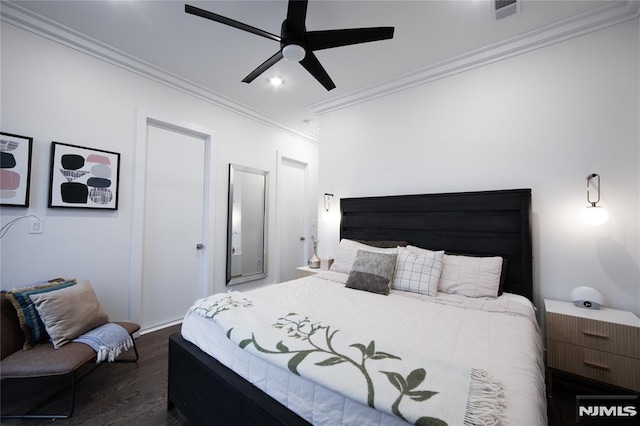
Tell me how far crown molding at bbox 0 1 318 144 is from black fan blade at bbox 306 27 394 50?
6.67 feet

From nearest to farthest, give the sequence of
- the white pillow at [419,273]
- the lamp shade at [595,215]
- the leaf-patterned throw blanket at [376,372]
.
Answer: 1. the leaf-patterned throw blanket at [376,372]
2. the lamp shade at [595,215]
3. the white pillow at [419,273]

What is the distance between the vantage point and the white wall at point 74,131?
2049 millimetres

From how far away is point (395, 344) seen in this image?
4.20 ft

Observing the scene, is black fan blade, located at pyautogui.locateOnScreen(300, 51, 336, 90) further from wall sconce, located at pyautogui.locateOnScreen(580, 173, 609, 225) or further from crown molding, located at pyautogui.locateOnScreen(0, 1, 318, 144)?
wall sconce, located at pyautogui.locateOnScreen(580, 173, 609, 225)

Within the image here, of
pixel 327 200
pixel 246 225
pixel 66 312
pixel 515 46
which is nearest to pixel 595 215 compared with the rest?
pixel 515 46

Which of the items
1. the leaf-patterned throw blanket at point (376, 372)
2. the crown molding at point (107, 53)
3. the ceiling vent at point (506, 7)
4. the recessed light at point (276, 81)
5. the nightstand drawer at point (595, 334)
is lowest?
the nightstand drawer at point (595, 334)

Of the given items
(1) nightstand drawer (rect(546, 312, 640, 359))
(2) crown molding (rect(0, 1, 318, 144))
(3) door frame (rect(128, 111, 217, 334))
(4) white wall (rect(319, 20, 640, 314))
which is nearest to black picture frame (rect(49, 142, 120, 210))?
(3) door frame (rect(128, 111, 217, 334))

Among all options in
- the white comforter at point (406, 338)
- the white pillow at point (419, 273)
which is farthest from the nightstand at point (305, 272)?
the white pillow at point (419, 273)

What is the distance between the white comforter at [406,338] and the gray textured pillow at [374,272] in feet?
0.26

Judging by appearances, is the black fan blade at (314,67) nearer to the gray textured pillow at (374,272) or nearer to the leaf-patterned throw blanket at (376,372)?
the gray textured pillow at (374,272)

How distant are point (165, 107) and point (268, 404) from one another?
316 centimetres

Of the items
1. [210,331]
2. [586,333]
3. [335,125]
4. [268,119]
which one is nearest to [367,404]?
[210,331]

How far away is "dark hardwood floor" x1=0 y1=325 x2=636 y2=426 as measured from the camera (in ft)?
5.30

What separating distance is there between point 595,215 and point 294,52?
2.48 m
